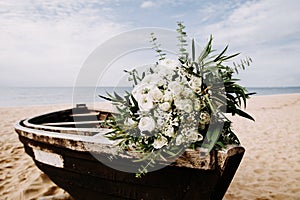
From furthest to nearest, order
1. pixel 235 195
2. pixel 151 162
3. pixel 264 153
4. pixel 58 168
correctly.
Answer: pixel 264 153
pixel 235 195
pixel 58 168
pixel 151 162

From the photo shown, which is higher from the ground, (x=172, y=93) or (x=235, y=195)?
(x=172, y=93)

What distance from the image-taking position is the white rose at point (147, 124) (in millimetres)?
1352

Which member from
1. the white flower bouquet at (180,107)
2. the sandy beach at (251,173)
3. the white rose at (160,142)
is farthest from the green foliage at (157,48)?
the sandy beach at (251,173)

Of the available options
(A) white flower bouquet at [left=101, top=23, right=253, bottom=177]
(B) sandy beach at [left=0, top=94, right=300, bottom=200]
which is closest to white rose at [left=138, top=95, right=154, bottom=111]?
(A) white flower bouquet at [left=101, top=23, right=253, bottom=177]

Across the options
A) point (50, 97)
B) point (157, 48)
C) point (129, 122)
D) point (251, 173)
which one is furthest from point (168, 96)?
point (50, 97)

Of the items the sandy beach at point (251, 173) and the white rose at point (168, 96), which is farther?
the sandy beach at point (251, 173)

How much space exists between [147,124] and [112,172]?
Answer: 2.00 feet

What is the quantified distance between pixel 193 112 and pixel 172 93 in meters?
0.16

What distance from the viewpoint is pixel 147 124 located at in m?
1.35

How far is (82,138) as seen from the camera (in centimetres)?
179

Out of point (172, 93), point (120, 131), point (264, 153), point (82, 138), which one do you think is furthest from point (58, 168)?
point (264, 153)

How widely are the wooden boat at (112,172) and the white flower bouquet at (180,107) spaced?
0.10 metres

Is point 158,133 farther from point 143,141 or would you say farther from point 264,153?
point 264,153

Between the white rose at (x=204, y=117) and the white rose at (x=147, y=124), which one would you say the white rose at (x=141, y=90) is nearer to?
the white rose at (x=147, y=124)
